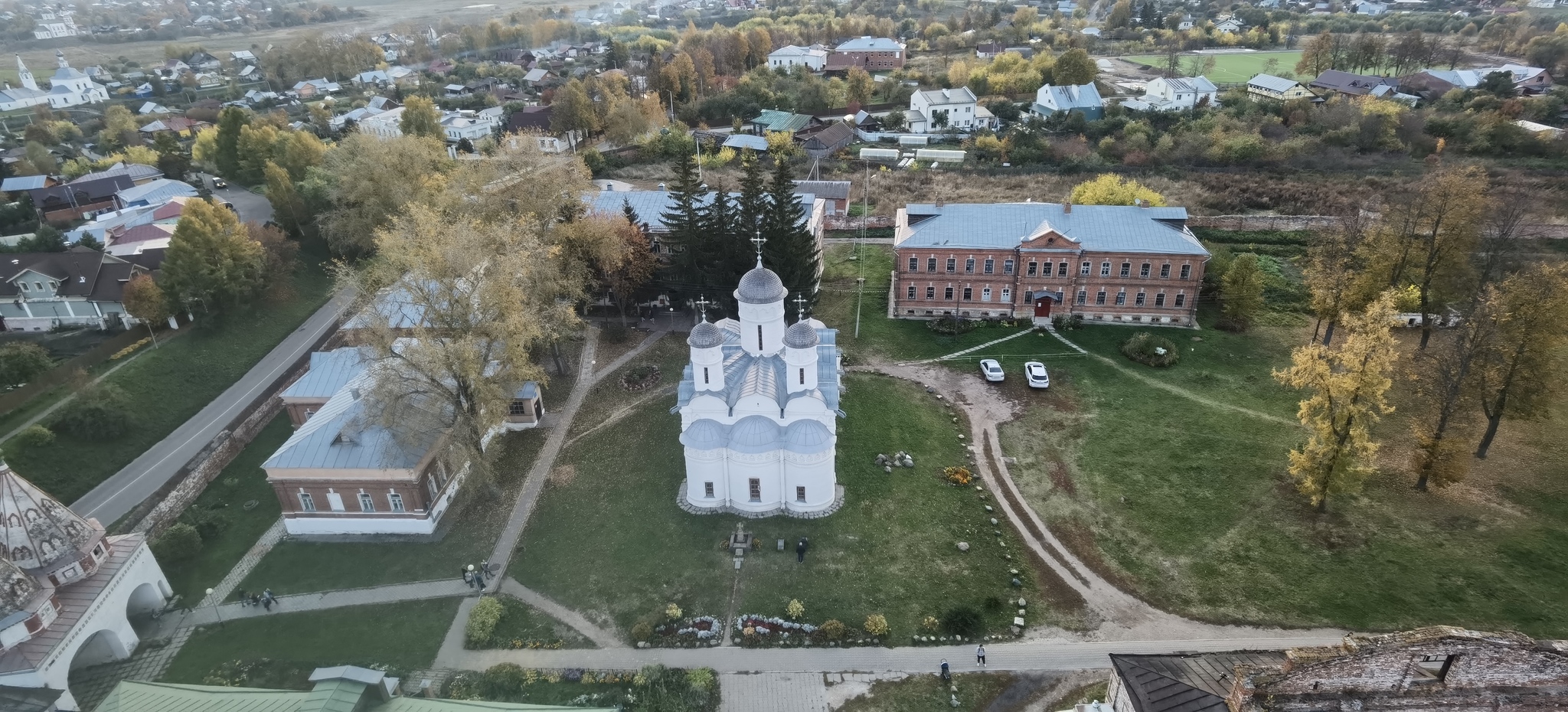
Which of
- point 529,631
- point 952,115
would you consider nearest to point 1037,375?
point 529,631

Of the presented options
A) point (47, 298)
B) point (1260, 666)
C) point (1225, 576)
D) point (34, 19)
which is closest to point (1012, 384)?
point (1225, 576)

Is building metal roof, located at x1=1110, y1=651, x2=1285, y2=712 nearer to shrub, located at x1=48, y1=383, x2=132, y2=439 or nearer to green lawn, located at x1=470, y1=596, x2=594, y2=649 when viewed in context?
green lawn, located at x1=470, y1=596, x2=594, y2=649

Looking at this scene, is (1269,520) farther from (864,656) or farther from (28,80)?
(28,80)

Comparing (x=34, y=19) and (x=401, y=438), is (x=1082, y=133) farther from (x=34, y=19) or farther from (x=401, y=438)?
(x=34, y=19)

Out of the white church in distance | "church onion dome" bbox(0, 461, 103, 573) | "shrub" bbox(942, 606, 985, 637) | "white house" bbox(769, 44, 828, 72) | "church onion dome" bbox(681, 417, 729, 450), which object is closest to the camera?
"church onion dome" bbox(0, 461, 103, 573)

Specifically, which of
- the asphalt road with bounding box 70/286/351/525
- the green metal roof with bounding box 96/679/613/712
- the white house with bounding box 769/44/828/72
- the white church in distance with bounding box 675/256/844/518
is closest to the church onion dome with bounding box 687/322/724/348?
the white church in distance with bounding box 675/256/844/518

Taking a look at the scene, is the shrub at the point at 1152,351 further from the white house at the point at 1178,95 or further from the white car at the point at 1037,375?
the white house at the point at 1178,95
